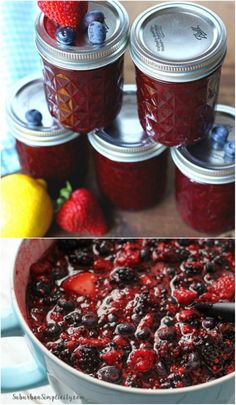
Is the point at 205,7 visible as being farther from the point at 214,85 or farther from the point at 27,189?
the point at 27,189

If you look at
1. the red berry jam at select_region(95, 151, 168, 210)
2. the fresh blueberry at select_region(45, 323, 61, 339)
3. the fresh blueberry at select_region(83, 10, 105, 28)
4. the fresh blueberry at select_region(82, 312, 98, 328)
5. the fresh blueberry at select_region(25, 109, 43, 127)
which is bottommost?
the fresh blueberry at select_region(82, 312, 98, 328)

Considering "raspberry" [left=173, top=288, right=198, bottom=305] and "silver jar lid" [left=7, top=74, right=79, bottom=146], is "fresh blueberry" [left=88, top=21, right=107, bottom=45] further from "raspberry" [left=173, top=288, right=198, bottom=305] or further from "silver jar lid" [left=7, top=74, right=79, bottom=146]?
"raspberry" [left=173, top=288, right=198, bottom=305]

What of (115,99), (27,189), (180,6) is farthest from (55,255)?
(180,6)

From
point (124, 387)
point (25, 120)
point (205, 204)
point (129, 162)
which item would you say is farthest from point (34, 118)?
point (124, 387)

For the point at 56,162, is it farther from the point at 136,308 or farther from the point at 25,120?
the point at 136,308

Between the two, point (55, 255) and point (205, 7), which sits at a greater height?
point (205, 7)

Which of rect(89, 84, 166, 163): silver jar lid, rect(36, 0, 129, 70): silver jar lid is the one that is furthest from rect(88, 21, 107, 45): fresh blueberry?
rect(89, 84, 166, 163): silver jar lid
